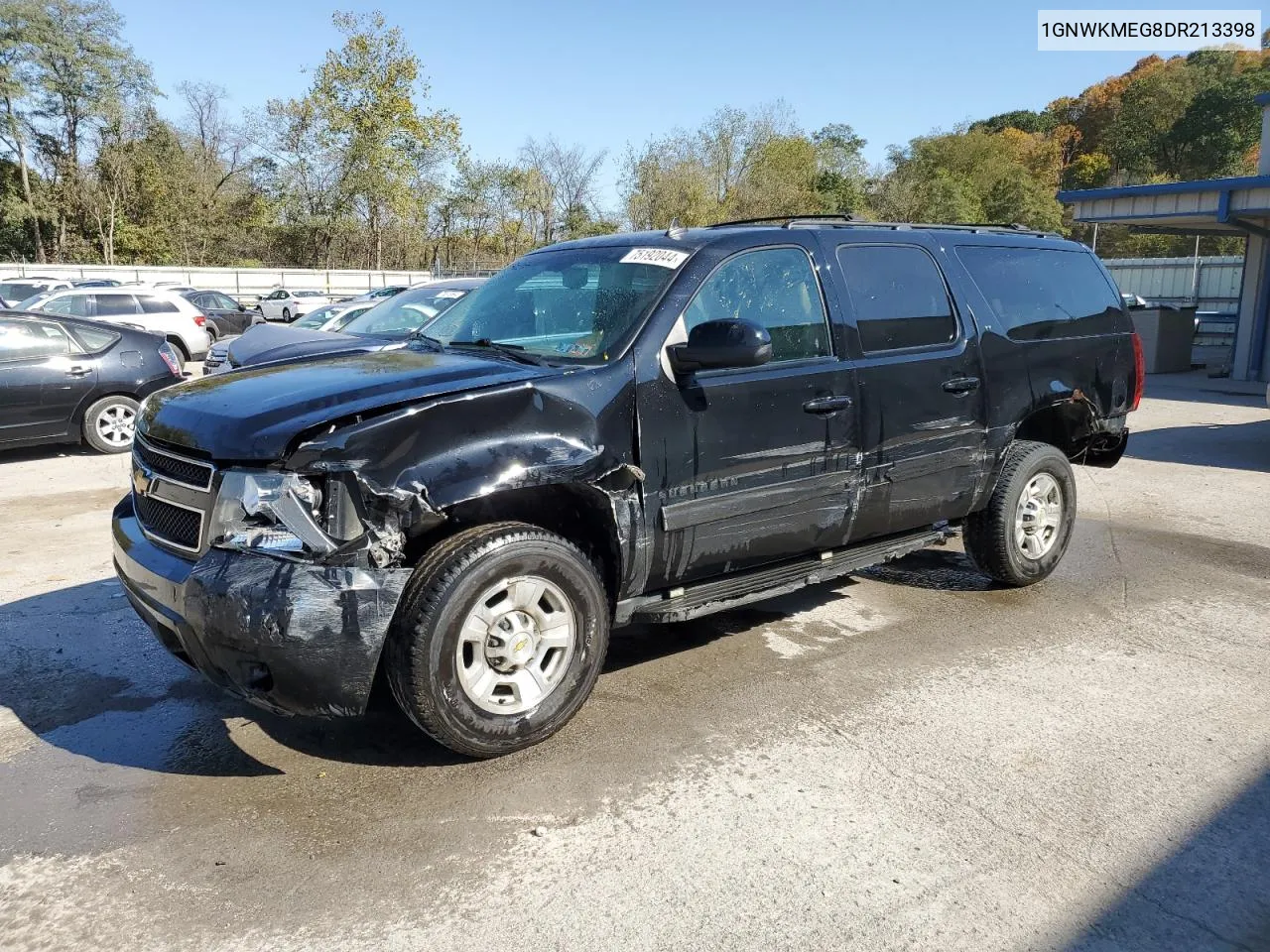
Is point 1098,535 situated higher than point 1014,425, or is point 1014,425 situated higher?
point 1014,425

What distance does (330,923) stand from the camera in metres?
2.72

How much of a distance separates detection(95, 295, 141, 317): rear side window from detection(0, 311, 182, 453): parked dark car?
989 centimetres

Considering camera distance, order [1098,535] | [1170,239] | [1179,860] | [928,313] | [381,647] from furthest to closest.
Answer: [1170,239], [1098,535], [928,313], [381,647], [1179,860]

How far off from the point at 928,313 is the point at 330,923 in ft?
12.7

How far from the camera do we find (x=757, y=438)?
13.6ft

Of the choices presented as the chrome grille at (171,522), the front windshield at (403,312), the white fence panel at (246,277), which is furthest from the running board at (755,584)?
the white fence panel at (246,277)

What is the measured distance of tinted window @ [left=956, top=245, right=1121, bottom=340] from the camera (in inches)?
212

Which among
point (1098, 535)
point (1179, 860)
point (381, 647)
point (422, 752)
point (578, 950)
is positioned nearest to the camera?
point (578, 950)

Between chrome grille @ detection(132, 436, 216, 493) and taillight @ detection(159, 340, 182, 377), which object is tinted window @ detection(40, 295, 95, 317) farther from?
chrome grille @ detection(132, 436, 216, 493)

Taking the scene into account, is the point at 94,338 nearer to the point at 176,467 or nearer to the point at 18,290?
the point at 176,467

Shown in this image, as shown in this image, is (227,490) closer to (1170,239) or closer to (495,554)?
(495,554)

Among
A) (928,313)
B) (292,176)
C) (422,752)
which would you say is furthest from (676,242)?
(292,176)

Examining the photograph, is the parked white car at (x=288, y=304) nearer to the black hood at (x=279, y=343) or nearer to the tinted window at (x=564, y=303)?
the black hood at (x=279, y=343)

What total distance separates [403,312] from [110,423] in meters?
3.23
